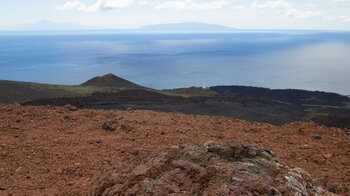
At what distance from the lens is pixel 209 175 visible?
455 centimetres

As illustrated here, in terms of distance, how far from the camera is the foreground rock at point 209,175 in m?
4.19

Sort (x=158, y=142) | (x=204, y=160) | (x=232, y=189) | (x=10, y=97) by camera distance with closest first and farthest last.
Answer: (x=232, y=189) < (x=204, y=160) < (x=158, y=142) < (x=10, y=97)

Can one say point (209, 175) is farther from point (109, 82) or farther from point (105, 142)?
point (109, 82)

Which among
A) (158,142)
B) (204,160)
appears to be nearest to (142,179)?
(204,160)

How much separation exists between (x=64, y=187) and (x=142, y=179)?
2.13m

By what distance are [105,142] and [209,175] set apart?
189 inches

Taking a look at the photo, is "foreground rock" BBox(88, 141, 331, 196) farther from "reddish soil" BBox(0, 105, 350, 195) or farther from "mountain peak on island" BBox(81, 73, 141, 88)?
"mountain peak on island" BBox(81, 73, 141, 88)

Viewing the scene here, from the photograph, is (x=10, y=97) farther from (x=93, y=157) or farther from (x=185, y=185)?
(x=185, y=185)

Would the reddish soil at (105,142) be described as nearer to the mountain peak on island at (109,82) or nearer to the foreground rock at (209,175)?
the foreground rock at (209,175)

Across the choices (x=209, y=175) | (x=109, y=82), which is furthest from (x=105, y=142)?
(x=109, y=82)

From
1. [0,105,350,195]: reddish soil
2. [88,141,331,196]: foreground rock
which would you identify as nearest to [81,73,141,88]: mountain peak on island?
[0,105,350,195]: reddish soil

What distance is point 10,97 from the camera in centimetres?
3662

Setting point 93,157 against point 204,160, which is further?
point 93,157

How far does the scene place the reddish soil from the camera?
6242 millimetres
